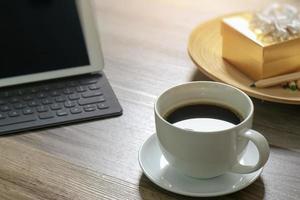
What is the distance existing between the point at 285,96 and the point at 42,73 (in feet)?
1.21

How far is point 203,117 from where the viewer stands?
0.55 metres

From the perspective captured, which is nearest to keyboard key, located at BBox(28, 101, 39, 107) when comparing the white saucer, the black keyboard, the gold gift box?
the black keyboard

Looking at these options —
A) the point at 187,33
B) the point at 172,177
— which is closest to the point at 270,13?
the point at 187,33

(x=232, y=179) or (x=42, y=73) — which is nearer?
(x=232, y=179)

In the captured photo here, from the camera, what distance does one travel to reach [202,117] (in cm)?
55

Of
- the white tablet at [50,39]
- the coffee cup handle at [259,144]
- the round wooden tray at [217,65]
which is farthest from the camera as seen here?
the white tablet at [50,39]

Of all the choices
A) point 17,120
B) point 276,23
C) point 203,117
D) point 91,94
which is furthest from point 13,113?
point 276,23

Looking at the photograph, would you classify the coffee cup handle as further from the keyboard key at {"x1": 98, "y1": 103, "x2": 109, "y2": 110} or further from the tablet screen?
the tablet screen

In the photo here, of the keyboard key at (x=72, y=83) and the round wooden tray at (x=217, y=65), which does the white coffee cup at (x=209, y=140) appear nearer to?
the round wooden tray at (x=217, y=65)

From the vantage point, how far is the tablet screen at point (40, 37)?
74 centimetres

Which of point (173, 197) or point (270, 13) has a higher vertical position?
point (270, 13)

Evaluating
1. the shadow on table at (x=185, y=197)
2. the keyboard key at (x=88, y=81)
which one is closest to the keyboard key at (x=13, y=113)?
the keyboard key at (x=88, y=81)

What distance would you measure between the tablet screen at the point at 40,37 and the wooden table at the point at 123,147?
8 cm

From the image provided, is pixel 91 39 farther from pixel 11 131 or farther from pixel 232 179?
pixel 232 179
